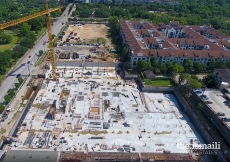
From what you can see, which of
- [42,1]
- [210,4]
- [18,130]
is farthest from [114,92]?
[210,4]

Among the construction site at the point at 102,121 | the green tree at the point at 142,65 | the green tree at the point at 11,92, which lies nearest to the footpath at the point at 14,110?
the green tree at the point at 11,92

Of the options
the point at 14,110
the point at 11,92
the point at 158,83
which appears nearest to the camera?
the point at 14,110

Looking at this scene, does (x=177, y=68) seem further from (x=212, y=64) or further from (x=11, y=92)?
(x=11, y=92)

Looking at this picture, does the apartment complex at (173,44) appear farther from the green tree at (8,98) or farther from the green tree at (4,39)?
the green tree at (4,39)

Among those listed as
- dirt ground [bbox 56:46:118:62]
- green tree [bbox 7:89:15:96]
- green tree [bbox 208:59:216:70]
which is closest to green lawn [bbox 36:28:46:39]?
dirt ground [bbox 56:46:118:62]

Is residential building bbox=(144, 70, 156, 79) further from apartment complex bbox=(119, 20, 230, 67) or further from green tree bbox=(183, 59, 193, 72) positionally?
green tree bbox=(183, 59, 193, 72)

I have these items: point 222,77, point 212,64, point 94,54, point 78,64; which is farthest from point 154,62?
point 78,64
